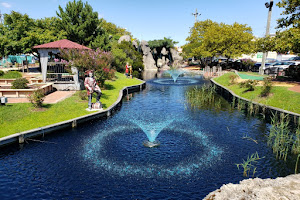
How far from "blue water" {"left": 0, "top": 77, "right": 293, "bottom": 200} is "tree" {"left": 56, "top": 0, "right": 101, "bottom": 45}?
33911 mm

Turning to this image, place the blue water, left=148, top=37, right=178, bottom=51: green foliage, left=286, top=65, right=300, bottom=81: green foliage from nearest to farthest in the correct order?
1. the blue water
2. left=286, top=65, right=300, bottom=81: green foliage
3. left=148, top=37, right=178, bottom=51: green foliage

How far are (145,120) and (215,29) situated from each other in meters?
45.1

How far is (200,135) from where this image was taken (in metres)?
16.0

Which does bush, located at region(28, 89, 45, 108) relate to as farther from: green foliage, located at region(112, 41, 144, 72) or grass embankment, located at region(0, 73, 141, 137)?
green foliage, located at region(112, 41, 144, 72)

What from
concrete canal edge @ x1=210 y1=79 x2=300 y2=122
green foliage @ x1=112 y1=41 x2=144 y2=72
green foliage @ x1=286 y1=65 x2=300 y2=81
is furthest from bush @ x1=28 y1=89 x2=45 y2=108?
green foliage @ x1=286 y1=65 x2=300 y2=81

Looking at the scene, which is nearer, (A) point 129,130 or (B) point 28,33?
(A) point 129,130

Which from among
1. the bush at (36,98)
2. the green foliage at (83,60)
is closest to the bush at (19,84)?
the green foliage at (83,60)

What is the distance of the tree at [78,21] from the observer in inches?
1839

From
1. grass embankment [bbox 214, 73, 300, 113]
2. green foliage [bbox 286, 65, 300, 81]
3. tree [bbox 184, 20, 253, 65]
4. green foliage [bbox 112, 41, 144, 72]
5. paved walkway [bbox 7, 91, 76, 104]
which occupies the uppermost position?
tree [bbox 184, 20, 253, 65]

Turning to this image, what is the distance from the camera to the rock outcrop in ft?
19.9

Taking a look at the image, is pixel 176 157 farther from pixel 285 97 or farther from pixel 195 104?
pixel 285 97

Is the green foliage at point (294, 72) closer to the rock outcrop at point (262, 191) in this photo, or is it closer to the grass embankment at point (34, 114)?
the grass embankment at point (34, 114)

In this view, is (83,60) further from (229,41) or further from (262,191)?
(229,41)

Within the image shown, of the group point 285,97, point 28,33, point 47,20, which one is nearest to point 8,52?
point 28,33
